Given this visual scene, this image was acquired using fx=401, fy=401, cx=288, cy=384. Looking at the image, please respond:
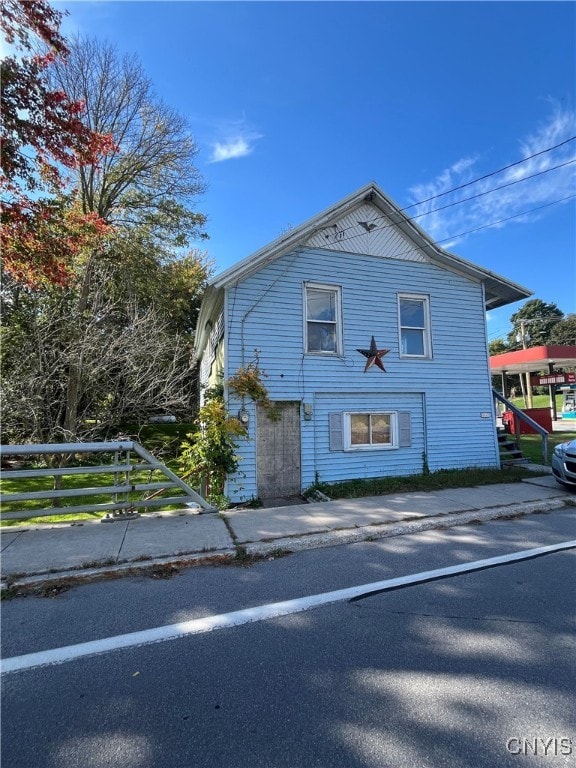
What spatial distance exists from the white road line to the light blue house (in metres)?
4.33

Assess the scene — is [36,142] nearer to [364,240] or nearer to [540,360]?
[364,240]

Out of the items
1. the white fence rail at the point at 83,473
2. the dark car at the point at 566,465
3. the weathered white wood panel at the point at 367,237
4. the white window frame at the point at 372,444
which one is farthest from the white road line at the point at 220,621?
the weathered white wood panel at the point at 367,237

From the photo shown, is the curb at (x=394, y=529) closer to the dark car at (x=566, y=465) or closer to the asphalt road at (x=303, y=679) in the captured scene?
the dark car at (x=566, y=465)

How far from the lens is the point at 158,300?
60.2 feet

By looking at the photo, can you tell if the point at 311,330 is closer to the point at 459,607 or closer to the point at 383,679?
the point at 459,607

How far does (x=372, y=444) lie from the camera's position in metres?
9.47

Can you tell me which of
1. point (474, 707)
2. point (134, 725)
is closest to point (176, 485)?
point (134, 725)

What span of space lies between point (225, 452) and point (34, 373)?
15.6 ft

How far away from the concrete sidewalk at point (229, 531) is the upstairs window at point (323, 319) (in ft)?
11.5

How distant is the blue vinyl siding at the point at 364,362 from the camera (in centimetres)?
857

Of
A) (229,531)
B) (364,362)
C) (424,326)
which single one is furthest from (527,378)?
(229,531)

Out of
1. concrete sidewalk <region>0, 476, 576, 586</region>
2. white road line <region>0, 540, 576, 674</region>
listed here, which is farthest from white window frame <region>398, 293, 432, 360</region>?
white road line <region>0, 540, 576, 674</region>

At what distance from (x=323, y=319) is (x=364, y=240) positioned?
228 centimetres

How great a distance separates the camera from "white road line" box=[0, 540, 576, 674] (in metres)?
2.95
